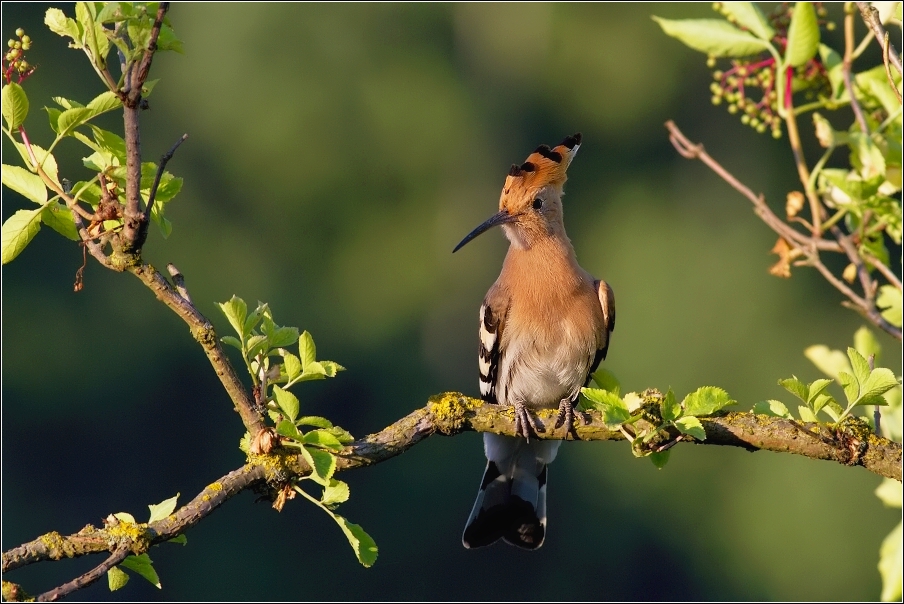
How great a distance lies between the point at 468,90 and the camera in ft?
72.3

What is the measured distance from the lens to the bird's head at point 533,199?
3.73 m

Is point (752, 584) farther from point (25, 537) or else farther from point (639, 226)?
point (25, 537)

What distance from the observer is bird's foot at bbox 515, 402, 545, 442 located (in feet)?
7.91

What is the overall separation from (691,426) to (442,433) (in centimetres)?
48

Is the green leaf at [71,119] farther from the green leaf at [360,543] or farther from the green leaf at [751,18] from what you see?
the green leaf at [751,18]

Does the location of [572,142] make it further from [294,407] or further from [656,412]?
[294,407]

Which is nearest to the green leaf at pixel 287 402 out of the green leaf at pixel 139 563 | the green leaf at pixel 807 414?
the green leaf at pixel 139 563

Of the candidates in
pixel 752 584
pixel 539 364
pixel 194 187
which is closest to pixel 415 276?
pixel 194 187

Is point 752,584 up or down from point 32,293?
down

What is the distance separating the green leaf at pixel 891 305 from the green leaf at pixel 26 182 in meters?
1.69

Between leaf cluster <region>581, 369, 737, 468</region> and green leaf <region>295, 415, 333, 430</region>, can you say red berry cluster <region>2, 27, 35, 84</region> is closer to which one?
green leaf <region>295, 415, 333, 430</region>

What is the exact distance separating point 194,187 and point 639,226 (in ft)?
23.8

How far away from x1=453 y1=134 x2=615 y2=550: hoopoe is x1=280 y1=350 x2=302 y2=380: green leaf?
1.48 metres

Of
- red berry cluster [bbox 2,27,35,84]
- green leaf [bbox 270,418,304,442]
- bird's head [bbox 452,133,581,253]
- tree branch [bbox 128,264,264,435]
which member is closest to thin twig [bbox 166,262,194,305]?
tree branch [bbox 128,264,264,435]
